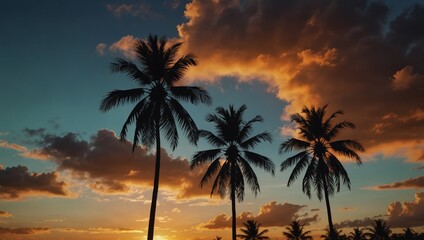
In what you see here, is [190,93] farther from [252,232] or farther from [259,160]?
[252,232]

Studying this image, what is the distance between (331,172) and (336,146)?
2.22 m

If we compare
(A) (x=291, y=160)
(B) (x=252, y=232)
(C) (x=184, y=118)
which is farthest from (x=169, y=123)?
(B) (x=252, y=232)

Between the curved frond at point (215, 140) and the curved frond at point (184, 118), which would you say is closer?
the curved frond at point (184, 118)

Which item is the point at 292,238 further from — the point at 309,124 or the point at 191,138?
the point at 191,138

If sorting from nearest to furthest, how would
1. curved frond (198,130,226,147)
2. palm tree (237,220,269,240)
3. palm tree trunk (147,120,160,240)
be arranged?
palm tree trunk (147,120,160,240) → curved frond (198,130,226,147) → palm tree (237,220,269,240)

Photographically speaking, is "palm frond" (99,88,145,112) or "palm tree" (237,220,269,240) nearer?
"palm frond" (99,88,145,112)

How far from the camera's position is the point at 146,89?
2097 cm

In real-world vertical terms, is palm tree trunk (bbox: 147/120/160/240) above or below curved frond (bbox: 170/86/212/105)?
below

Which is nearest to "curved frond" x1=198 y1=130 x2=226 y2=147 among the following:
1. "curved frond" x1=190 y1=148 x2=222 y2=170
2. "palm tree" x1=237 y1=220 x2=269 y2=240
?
"curved frond" x1=190 y1=148 x2=222 y2=170

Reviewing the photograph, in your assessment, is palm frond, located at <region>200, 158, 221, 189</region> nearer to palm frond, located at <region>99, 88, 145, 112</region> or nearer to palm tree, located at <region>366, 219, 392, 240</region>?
palm frond, located at <region>99, 88, 145, 112</region>

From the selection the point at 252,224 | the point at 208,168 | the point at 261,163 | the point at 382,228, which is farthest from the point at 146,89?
the point at 382,228

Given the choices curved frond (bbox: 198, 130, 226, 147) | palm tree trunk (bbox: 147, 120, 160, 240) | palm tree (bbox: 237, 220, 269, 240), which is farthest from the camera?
palm tree (bbox: 237, 220, 269, 240)

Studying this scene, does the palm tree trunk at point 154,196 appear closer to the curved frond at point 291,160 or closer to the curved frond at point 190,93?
the curved frond at point 190,93

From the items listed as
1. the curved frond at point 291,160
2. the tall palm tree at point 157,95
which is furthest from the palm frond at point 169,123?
the curved frond at point 291,160
